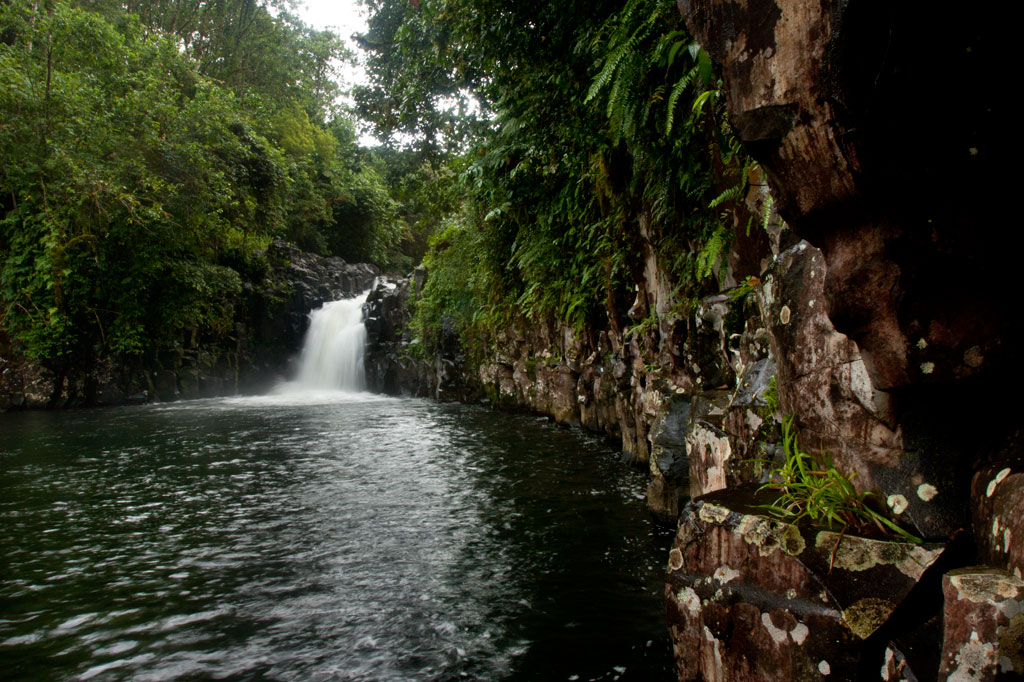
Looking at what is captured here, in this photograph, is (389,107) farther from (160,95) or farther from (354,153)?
(354,153)

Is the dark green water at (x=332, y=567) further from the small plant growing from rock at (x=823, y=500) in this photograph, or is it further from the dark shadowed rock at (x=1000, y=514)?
the dark shadowed rock at (x=1000, y=514)

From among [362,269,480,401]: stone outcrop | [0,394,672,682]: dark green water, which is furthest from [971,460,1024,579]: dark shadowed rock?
[362,269,480,401]: stone outcrop

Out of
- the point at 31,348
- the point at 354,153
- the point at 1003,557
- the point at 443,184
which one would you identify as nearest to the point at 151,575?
the point at 1003,557

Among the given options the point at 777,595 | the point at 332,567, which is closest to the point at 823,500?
the point at 777,595

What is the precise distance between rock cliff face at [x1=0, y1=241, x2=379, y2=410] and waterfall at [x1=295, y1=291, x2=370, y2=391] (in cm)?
65

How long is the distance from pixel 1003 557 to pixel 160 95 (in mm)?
20527

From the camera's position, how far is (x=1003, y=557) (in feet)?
5.84

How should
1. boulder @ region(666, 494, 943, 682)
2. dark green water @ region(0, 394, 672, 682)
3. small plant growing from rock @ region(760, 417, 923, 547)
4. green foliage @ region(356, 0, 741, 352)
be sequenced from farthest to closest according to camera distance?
green foliage @ region(356, 0, 741, 352) → dark green water @ region(0, 394, 672, 682) → small plant growing from rock @ region(760, 417, 923, 547) → boulder @ region(666, 494, 943, 682)

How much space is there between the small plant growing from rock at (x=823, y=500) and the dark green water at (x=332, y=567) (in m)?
1.09

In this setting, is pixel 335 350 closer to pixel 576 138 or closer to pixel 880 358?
pixel 576 138

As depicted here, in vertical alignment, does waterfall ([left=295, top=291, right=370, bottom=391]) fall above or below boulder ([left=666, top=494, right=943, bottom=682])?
above

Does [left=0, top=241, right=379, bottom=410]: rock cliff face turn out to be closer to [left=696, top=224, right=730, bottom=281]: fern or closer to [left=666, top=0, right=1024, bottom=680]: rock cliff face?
[left=696, top=224, right=730, bottom=281]: fern

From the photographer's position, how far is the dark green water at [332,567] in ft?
10.1

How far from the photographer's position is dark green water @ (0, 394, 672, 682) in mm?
3080
